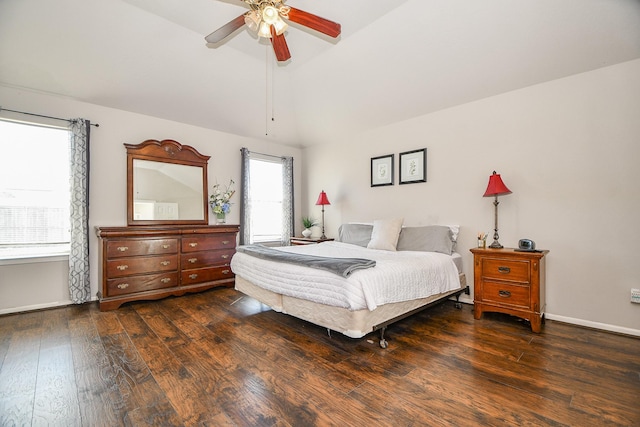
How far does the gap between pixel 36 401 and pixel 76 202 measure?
98.1 inches

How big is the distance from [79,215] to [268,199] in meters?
2.84

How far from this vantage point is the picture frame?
3.96 metres

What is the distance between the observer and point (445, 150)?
3758 mm

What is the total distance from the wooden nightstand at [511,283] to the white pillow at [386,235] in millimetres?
956

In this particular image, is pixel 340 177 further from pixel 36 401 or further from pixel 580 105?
pixel 36 401

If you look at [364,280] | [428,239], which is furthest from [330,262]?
[428,239]

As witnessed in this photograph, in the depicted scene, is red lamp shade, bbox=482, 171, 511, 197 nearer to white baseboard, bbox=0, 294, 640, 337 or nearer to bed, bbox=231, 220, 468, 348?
bed, bbox=231, 220, 468, 348

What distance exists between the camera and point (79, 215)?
3383mm

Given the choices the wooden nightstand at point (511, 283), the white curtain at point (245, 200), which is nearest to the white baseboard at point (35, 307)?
the white curtain at point (245, 200)

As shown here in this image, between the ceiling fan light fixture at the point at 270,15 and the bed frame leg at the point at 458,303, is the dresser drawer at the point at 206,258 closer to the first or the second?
the ceiling fan light fixture at the point at 270,15

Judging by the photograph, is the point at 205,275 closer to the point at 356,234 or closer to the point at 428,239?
the point at 356,234

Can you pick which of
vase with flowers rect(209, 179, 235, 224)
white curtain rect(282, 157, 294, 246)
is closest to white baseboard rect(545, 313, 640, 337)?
white curtain rect(282, 157, 294, 246)

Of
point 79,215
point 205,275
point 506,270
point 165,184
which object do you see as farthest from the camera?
point 165,184

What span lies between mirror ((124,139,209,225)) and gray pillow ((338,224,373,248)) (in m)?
2.27
